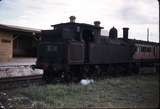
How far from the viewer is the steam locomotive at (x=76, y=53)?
15422 mm

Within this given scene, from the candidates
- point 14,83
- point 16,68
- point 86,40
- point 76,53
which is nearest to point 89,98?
point 76,53

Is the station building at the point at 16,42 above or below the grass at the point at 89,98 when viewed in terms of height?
above

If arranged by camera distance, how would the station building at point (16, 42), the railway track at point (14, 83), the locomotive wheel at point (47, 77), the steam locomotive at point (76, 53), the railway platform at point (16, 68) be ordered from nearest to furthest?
the railway track at point (14, 83), the steam locomotive at point (76, 53), the locomotive wheel at point (47, 77), the railway platform at point (16, 68), the station building at point (16, 42)

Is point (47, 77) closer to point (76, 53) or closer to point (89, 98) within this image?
point (76, 53)

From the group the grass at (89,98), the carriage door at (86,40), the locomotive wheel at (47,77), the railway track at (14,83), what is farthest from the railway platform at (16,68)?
the grass at (89,98)

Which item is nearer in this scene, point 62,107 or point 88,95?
point 62,107

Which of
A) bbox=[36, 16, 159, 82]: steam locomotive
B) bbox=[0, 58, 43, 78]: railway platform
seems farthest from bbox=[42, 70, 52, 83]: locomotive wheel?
bbox=[0, 58, 43, 78]: railway platform

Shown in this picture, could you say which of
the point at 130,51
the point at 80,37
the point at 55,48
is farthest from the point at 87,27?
the point at 130,51

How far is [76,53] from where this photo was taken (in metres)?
15.9

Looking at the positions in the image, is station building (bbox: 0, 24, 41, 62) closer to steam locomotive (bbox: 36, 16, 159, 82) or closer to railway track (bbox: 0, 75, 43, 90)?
steam locomotive (bbox: 36, 16, 159, 82)

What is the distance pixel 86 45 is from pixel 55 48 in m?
2.15

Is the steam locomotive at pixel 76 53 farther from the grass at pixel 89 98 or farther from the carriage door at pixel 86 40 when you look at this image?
the grass at pixel 89 98

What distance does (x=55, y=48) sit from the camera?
15695 millimetres

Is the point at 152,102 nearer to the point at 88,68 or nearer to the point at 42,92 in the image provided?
the point at 42,92
